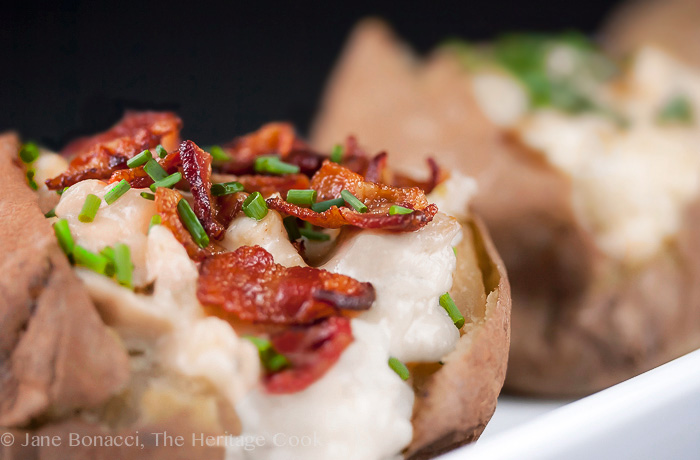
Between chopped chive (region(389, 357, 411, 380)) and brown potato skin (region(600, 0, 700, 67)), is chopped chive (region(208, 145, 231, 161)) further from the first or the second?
brown potato skin (region(600, 0, 700, 67))

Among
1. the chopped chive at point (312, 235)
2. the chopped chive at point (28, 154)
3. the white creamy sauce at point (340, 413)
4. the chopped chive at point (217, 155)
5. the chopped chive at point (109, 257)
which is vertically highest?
the chopped chive at point (109, 257)

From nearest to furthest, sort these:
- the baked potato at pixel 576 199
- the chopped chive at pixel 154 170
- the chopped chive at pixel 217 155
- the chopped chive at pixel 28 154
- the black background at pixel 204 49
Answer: the chopped chive at pixel 154 170
the chopped chive at pixel 28 154
the chopped chive at pixel 217 155
the baked potato at pixel 576 199
the black background at pixel 204 49

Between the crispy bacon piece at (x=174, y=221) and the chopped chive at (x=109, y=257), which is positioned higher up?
the crispy bacon piece at (x=174, y=221)

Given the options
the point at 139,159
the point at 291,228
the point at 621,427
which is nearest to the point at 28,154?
the point at 139,159

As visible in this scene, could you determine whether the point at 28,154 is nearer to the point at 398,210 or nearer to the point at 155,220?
the point at 155,220

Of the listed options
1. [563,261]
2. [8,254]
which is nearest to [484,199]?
[563,261]

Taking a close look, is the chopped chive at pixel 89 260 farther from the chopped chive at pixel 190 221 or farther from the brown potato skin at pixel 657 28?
the brown potato skin at pixel 657 28

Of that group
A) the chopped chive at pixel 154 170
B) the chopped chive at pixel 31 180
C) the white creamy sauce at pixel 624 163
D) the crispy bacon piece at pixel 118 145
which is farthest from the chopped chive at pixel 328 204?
the white creamy sauce at pixel 624 163
